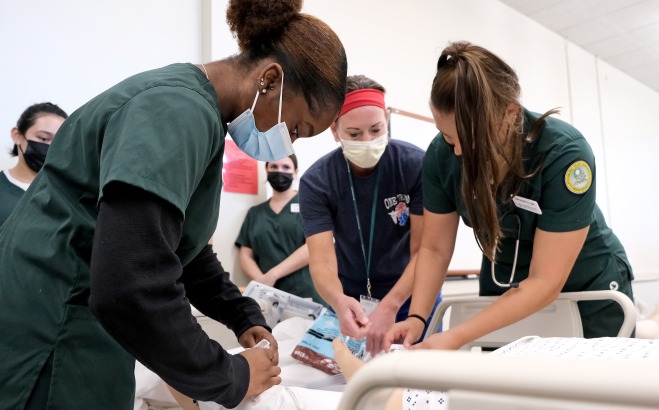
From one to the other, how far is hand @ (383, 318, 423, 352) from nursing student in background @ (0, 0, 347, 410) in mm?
494

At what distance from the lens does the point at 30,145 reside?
2.20 m

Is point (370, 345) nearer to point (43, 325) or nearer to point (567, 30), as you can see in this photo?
point (43, 325)

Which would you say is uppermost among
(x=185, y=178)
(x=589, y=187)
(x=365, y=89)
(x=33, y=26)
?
(x=33, y=26)

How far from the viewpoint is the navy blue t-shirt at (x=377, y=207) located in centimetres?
179

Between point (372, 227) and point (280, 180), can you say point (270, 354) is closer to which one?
point (372, 227)

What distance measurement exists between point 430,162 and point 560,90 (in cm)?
475

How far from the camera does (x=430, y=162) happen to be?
1518 mm

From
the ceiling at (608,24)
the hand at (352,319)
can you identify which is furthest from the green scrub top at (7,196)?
the ceiling at (608,24)

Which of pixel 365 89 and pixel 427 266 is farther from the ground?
pixel 365 89

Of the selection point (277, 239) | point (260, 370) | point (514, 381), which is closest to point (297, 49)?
point (260, 370)

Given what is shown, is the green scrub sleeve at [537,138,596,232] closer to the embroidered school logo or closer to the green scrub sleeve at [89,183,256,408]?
the embroidered school logo

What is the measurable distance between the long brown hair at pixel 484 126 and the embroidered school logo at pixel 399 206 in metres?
0.48

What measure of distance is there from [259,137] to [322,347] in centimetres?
74

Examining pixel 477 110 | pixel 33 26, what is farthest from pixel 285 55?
pixel 33 26
